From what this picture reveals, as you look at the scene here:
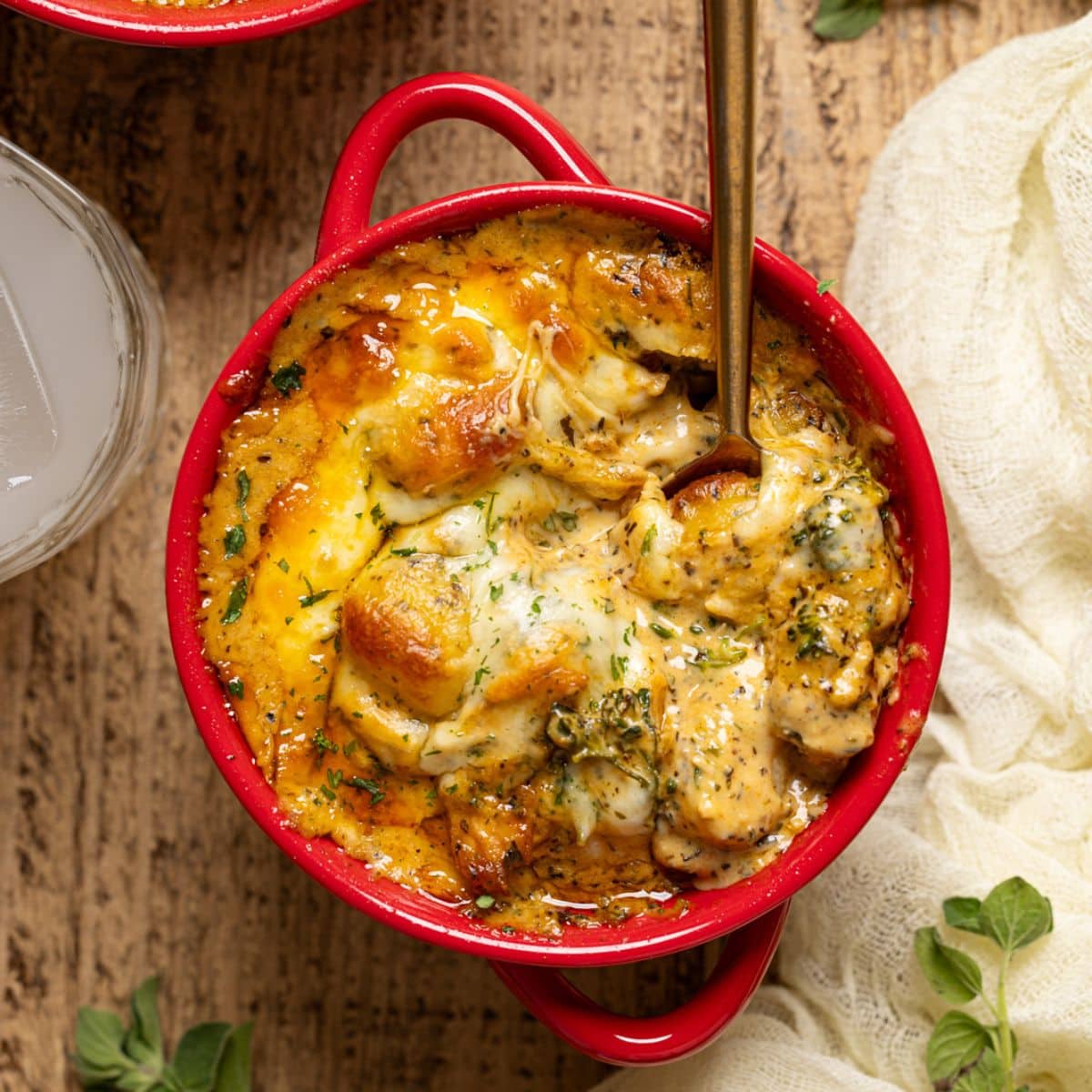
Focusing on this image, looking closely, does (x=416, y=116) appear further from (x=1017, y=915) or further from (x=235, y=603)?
(x=1017, y=915)

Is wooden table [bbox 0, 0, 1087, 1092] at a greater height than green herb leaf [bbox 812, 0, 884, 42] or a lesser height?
lesser

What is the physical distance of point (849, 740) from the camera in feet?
5.82

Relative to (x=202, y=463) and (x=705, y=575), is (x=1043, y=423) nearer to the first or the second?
(x=705, y=575)

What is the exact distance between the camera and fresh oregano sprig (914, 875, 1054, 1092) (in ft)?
6.88

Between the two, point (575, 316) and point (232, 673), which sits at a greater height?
point (575, 316)

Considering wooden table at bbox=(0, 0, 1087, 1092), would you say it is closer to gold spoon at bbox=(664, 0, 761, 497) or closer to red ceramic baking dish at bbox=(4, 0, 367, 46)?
red ceramic baking dish at bbox=(4, 0, 367, 46)

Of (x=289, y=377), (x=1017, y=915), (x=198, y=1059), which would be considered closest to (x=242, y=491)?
(x=289, y=377)

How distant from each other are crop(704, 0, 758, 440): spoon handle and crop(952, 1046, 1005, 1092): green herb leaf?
3.41 feet

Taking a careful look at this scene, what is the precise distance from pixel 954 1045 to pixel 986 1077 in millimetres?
62

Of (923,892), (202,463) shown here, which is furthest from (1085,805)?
(202,463)

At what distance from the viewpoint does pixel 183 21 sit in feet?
6.41

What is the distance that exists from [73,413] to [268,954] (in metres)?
0.94

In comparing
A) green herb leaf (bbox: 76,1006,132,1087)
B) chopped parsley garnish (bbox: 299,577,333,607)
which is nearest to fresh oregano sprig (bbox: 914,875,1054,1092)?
chopped parsley garnish (bbox: 299,577,333,607)

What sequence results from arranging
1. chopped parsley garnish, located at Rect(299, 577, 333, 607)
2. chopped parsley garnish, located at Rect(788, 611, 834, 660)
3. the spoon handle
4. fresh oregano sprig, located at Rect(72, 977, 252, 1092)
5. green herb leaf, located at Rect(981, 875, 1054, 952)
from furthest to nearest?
fresh oregano sprig, located at Rect(72, 977, 252, 1092), green herb leaf, located at Rect(981, 875, 1054, 952), chopped parsley garnish, located at Rect(299, 577, 333, 607), chopped parsley garnish, located at Rect(788, 611, 834, 660), the spoon handle
